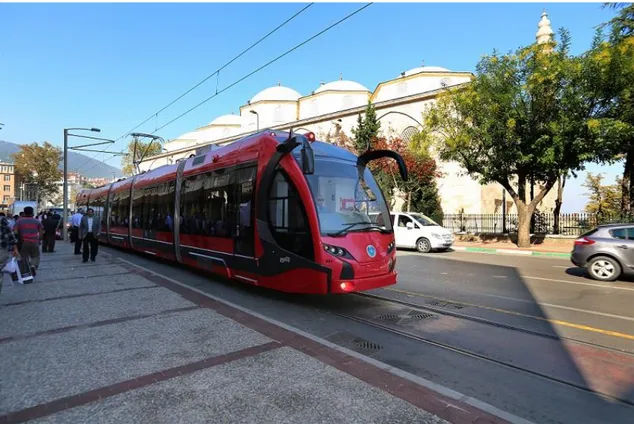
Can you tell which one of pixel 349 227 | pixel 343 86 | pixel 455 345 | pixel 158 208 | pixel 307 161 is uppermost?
pixel 343 86

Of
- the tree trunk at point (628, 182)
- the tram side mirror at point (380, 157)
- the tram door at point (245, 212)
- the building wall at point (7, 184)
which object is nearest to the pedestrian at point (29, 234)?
the tram door at point (245, 212)

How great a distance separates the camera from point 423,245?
17484mm

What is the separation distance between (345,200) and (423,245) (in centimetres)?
1154

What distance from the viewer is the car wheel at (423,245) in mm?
17344

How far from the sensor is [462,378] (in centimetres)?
414

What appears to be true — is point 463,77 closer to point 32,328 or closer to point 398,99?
point 398,99

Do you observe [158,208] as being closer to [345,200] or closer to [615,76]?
[345,200]

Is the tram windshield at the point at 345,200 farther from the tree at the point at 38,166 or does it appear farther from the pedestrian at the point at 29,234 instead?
the tree at the point at 38,166

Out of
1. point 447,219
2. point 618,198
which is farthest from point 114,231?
point 618,198

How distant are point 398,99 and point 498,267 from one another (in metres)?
28.8

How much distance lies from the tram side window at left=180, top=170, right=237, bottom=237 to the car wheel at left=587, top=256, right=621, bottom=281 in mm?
9325

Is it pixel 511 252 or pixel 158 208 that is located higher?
pixel 158 208

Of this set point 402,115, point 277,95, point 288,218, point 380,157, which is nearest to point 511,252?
point 380,157

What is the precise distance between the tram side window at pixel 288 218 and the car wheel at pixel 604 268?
27.5ft
